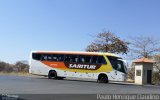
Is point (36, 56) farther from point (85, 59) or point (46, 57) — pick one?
point (85, 59)

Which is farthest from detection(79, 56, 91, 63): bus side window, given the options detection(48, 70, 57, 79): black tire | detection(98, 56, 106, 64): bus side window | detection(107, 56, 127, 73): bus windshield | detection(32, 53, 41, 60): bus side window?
detection(32, 53, 41, 60): bus side window

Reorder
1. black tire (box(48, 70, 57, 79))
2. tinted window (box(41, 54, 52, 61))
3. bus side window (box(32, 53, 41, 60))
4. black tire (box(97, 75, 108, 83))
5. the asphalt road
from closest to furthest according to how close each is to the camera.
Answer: the asphalt road < black tire (box(97, 75, 108, 83)) < black tire (box(48, 70, 57, 79)) < tinted window (box(41, 54, 52, 61)) < bus side window (box(32, 53, 41, 60))

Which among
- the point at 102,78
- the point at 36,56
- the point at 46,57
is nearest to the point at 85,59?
the point at 102,78

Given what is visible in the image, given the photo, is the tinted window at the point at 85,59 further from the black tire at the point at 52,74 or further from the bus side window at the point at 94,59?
the black tire at the point at 52,74

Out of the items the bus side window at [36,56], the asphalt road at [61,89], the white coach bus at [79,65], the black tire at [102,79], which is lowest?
the asphalt road at [61,89]

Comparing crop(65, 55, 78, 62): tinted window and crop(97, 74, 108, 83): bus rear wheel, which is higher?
crop(65, 55, 78, 62): tinted window

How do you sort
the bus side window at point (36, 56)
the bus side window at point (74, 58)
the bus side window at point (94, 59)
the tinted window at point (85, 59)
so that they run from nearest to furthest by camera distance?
the bus side window at point (94, 59) < the tinted window at point (85, 59) < the bus side window at point (74, 58) < the bus side window at point (36, 56)

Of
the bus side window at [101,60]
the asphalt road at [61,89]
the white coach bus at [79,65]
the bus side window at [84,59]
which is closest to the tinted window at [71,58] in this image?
the white coach bus at [79,65]

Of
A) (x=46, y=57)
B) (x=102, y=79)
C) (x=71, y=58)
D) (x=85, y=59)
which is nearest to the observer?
(x=102, y=79)

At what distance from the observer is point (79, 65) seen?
39.8 meters

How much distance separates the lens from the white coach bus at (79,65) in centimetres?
3822

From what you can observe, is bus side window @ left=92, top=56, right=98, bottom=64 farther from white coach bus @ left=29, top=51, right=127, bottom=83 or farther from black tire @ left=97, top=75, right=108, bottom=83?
black tire @ left=97, top=75, right=108, bottom=83

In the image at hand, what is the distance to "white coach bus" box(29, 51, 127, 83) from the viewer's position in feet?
125

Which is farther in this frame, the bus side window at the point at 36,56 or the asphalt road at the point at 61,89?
the bus side window at the point at 36,56
